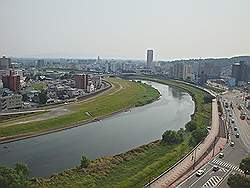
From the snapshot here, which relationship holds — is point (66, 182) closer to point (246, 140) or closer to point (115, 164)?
point (115, 164)

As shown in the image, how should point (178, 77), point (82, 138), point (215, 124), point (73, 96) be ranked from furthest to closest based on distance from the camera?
point (178, 77), point (73, 96), point (215, 124), point (82, 138)

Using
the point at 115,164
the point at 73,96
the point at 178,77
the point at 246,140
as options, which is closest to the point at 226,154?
the point at 246,140

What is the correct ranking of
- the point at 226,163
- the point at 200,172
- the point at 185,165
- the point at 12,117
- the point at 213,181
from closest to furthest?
the point at 213,181, the point at 200,172, the point at 185,165, the point at 226,163, the point at 12,117

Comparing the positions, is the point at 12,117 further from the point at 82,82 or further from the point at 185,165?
the point at 82,82

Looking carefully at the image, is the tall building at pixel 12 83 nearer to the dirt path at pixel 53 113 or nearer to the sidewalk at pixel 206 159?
the dirt path at pixel 53 113

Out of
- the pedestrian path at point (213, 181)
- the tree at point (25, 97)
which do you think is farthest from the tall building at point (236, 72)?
the pedestrian path at point (213, 181)

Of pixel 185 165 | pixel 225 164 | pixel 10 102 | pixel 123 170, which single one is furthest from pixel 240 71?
pixel 123 170

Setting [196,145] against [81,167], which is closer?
[81,167]
